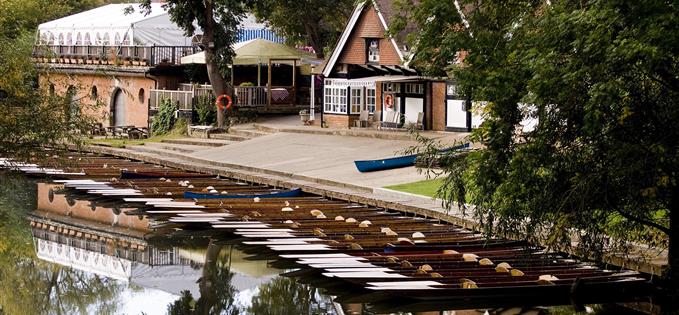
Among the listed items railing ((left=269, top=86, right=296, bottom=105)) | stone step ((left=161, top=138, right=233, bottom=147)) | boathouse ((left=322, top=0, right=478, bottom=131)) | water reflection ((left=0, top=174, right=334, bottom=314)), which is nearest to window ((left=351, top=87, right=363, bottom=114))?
boathouse ((left=322, top=0, right=478, bottom=131))

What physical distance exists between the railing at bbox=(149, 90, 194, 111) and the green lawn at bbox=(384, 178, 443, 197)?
20.3m

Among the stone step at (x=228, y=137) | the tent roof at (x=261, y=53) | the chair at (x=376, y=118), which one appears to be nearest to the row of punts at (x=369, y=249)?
the chair at (x=376, y=118)

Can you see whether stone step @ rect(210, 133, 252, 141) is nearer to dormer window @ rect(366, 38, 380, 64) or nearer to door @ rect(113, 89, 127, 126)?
dormer window @ rect(366, 38, 380, 64)

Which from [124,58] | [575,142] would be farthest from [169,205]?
[124,58]

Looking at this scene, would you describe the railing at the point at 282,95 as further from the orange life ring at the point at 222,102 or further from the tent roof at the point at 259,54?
the orange life ring at the point at 222,102

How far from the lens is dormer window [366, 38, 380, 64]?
43.2m

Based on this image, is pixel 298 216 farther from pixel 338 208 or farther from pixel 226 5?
pixel 226 5

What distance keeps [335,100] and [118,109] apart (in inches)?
621

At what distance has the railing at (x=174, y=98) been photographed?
49719 mm

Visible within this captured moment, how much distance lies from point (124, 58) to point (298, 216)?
94.5 ft

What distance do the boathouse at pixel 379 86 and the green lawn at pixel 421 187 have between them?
879 cm

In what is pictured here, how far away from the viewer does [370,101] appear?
44.1m

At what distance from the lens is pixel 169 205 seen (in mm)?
30047

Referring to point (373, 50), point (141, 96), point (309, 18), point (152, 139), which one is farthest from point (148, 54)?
point (373, 50)
